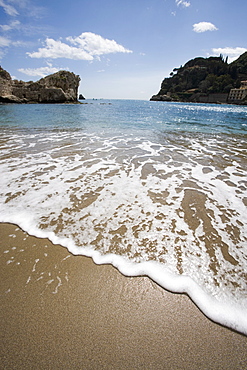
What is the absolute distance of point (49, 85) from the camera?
64.1 meters

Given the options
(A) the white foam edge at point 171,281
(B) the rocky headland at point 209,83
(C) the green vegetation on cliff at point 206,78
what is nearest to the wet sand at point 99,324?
(A) the white foam edge at point 171,281

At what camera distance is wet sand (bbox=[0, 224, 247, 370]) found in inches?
49.4

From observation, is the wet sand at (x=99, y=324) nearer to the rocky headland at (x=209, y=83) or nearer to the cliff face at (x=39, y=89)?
the cliff face at (x=39, y=89)

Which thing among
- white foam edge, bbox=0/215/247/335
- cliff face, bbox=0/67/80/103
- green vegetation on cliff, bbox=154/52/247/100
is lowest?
white foam edge, bbox=0/215/247/335

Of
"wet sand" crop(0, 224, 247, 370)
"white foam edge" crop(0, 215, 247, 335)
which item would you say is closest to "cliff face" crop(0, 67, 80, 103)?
"white foam edge" crop(0, 215, 247, 335)

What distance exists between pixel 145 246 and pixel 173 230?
0.58 meters

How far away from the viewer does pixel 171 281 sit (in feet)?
6.10

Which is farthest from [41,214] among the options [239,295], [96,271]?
[239,295]

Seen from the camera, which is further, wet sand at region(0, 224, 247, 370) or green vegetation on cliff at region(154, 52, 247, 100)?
green vegetation on cliff at region(154, 52, 247, 100)

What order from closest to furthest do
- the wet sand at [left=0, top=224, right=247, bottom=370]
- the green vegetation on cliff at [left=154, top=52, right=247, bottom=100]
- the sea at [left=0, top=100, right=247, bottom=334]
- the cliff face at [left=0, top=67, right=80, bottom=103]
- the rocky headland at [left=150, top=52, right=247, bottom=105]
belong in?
the wet sand at [left=0, top=224, right=247, bottom=370]
the sea at [left=0, top=100, right=247, bottom=334]
the cliff face at [left=0, top=67, right=80, bottom=103]
the rocky headland at [left=150, top=52, right=247, bottom=105]
the green vegetation on cliff at [left=154, top=52, right=247, bottom=100]

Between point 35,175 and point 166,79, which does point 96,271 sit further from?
point 166,79

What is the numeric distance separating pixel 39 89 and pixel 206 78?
117m

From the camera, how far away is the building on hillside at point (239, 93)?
9638cm

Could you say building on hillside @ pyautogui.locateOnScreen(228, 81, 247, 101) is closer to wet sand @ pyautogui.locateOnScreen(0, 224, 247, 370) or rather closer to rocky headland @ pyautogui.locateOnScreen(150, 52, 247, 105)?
rocky headland @ pyautogui.locateOnScreen(150, 52, 247, 105)
